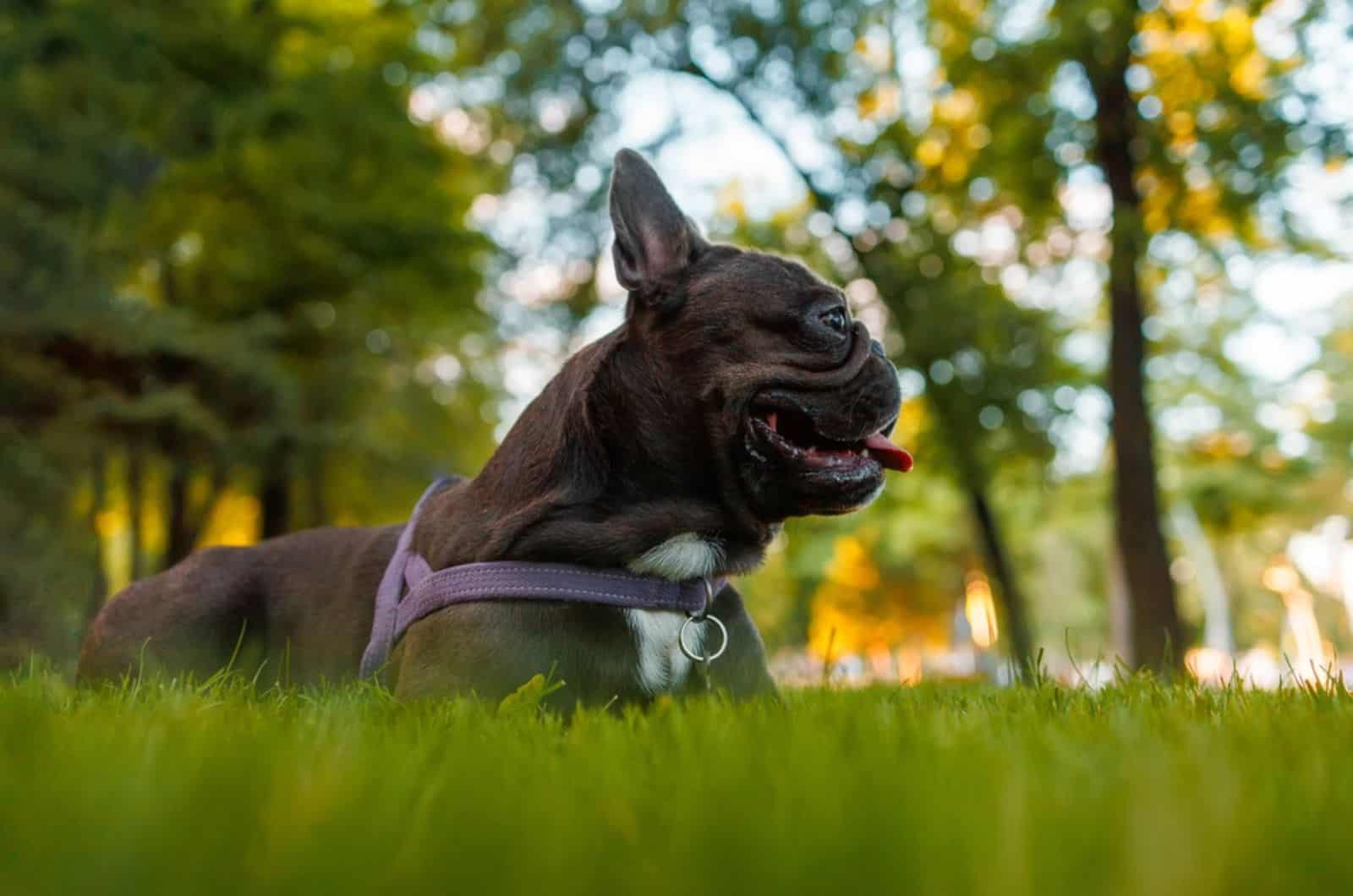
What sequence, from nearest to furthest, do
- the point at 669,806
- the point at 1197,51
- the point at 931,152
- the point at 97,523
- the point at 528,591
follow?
1. the point at 669,806
2. the point at 528,591
3. the point at 1197,51
4. the point at 97,523
5. the point at 931,152

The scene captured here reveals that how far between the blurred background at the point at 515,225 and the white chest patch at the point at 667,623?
5.90 m

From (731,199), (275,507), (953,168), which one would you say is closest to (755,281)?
(953,168)

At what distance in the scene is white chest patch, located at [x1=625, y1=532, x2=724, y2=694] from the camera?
385cm

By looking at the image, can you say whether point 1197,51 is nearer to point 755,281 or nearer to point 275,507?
point 755,281

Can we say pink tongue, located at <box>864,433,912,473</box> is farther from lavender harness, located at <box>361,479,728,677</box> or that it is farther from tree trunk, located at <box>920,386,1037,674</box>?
tree trunk, located at <box>920,386,1037,674</box>

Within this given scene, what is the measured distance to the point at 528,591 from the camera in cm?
372

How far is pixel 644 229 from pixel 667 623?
58.3 inches

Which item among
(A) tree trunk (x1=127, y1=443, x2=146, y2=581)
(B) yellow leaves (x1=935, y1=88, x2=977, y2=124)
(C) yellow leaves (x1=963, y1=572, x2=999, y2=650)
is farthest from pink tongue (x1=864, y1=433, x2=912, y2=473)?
(C) yellow leaves (x1=963, y1=572, x2=999, y2=650)

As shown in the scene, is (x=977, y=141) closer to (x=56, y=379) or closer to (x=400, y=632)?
(x=56, y=379)

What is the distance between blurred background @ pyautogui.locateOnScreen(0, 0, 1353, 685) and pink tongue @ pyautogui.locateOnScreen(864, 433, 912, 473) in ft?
17.9

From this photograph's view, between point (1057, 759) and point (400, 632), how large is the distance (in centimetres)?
259

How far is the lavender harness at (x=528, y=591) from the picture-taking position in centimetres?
374

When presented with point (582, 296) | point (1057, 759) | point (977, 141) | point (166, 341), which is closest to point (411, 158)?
point (582, 296)

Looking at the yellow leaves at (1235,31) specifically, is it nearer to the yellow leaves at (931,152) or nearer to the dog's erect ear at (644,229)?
the yellow leaves at (931,152)
